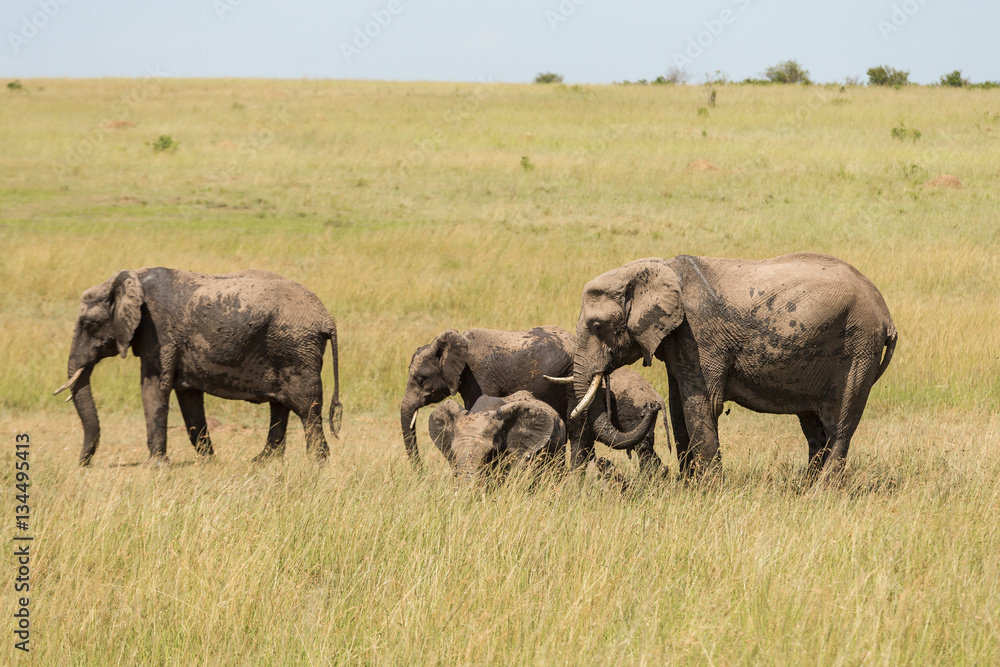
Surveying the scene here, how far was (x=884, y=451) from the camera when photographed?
7938 mm

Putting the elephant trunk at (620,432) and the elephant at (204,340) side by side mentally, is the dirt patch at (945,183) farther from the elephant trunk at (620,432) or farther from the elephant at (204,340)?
the elephant at (204,340)

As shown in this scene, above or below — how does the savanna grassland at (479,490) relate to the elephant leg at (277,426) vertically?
above

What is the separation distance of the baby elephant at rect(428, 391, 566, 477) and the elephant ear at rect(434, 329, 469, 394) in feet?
3.25

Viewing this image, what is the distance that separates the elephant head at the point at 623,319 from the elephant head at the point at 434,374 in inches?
52.6

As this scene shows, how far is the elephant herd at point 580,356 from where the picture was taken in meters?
6.64

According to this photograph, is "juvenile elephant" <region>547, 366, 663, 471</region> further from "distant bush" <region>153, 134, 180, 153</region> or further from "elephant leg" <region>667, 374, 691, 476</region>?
"distant bush" <region>153, 134, 180, 153</region>

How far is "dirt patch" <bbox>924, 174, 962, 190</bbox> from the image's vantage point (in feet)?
82.0

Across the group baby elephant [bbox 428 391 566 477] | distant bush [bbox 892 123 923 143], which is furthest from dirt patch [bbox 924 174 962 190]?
baby elephant [bbox 428 391 566 477]

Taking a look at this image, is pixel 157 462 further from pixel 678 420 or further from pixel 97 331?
pixel 678 420

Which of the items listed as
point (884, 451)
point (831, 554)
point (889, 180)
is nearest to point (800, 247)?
point (889, 180)

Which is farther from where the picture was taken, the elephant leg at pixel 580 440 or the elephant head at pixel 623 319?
the elephant leg at pixel 580 440

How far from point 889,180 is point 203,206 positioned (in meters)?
19.0

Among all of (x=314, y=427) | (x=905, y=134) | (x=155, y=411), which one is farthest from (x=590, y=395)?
(x=905, y=134)
